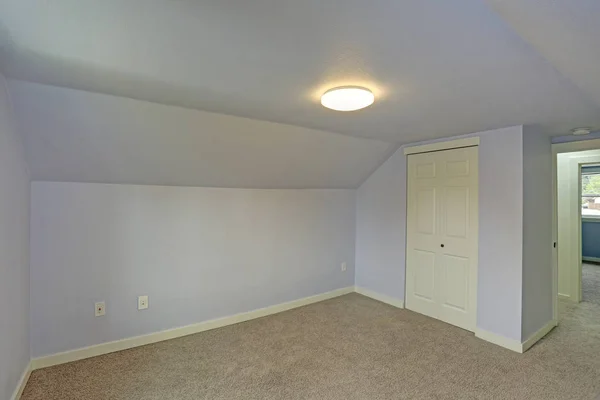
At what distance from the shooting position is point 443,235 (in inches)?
140

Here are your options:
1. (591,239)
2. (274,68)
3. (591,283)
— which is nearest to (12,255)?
(274,68)

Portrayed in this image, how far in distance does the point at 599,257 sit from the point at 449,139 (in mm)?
5754

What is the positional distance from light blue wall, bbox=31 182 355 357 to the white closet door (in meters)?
1.13

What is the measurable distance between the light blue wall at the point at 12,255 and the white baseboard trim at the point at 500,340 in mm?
3759

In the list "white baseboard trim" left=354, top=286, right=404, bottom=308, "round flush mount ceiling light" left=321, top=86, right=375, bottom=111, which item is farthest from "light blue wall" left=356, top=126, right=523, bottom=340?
"round flush mount ceiling light" left=321, top=86, right=375, bottom=111

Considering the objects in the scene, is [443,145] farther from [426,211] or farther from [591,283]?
[591,283]

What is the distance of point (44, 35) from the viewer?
1.33 metres

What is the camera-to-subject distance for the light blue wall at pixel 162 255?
8.34ft

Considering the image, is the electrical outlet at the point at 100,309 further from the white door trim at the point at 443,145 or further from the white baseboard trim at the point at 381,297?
the white door trim at the point at 443,145

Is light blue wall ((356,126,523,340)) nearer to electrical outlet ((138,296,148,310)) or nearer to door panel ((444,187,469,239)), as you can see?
door panel ((444,187,469,239))

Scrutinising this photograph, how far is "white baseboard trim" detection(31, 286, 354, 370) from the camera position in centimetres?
253

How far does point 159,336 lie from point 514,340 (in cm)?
330

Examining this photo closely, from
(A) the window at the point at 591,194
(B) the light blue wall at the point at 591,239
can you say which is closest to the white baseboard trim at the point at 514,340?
(B) the light blue wall at the point at 591,239

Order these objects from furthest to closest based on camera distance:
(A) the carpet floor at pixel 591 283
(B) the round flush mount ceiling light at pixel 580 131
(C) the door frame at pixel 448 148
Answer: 1. (A) the carpet floor at pixel 591 283
2. (C) the door frame at pixel 448 148
3. (B) the round flush mount ceiling light at pixel 580 131
